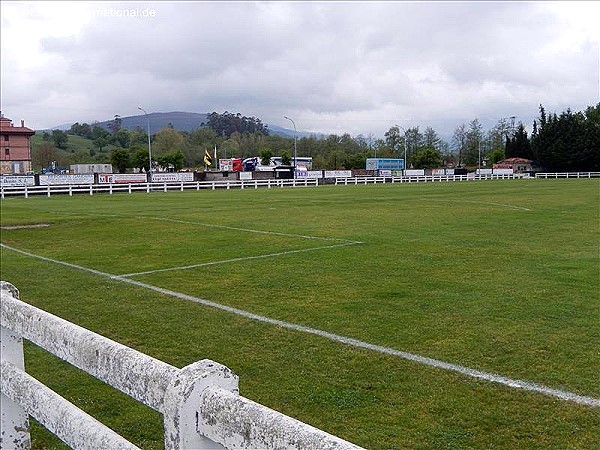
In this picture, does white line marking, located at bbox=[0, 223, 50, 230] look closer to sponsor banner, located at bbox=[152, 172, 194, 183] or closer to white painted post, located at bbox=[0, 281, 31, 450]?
white painted post, located at bbox=[0, 281, 31, 450]

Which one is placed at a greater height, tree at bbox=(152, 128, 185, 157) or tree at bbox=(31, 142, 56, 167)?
tree at bbox=(152, 128, 185, 157)

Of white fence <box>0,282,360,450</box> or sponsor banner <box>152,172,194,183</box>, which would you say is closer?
white fence <box>0,282,360,450</box>

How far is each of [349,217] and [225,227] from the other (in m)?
4.99

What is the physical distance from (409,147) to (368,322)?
474ft

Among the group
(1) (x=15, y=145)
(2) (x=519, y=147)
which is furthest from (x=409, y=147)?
(1) (x=15, y=145)

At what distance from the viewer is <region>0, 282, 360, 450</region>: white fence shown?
6.04 ft

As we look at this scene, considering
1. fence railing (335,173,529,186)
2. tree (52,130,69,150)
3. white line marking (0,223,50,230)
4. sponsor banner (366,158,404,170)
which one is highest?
tree (52,130,69,150)

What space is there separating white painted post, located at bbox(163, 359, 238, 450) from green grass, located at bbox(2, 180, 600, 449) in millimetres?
2262

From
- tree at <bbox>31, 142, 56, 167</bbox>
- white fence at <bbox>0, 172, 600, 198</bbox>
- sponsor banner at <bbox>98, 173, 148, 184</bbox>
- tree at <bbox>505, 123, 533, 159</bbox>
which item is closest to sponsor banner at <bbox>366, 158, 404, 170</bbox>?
white fence at <bbox>0, 172, 600, 198</bbox>

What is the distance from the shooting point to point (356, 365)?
5.77 m

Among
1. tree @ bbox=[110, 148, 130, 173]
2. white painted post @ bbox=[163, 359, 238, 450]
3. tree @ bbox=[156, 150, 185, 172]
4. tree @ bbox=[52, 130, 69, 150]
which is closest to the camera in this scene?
white painted post @ bbox=[163, 359, 238, 450]

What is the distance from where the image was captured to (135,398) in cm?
241

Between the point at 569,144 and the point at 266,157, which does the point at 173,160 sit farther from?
the point at 569,144

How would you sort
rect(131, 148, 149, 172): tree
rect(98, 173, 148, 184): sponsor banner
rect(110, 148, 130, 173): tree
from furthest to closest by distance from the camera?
rect(131, 148, 149, 172): tree → rect(110, 148, 130, 173): tree → rect(98, 173, 148, 184): sponsor banner
